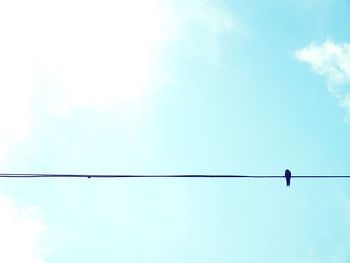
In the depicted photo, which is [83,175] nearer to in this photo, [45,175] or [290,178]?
[45,175]

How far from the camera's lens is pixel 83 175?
654cm

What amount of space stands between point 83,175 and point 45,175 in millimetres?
628

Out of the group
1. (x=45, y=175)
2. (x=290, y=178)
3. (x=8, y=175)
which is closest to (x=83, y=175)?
(x=45, y=175)

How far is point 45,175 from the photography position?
632 centimetres

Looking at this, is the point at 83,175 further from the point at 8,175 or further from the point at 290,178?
the point at 290,178

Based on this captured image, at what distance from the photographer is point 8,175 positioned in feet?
20.2

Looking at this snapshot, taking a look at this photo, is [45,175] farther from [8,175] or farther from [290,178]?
[290,178]

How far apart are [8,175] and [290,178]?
7428 millimetres

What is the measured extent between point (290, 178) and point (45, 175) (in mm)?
6890

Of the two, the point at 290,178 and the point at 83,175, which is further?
the point at 290,178

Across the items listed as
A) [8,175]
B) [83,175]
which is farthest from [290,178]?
[8,175]

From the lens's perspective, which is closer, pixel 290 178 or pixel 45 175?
pixel 45 175

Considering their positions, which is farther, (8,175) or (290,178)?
(290,178)
